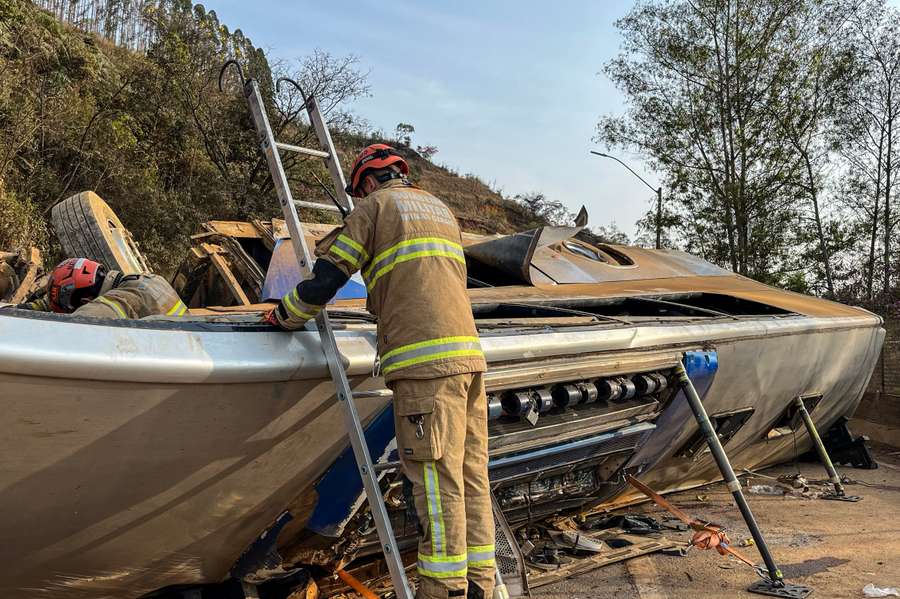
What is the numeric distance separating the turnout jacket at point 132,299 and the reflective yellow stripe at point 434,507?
118 cm

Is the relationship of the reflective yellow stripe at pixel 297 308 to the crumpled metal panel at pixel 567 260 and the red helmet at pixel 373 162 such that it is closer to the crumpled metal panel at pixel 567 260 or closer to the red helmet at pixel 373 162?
the red helmet at pixel 373 162

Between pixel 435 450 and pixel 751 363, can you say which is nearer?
pixel 435 450

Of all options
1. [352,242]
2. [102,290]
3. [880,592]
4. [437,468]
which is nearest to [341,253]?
[352,242]

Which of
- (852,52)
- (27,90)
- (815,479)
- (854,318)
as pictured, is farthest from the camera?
(852,52)

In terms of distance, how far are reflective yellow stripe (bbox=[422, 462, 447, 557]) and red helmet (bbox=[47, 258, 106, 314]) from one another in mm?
1532

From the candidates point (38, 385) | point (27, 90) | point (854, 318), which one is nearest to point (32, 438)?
point (38, 385)

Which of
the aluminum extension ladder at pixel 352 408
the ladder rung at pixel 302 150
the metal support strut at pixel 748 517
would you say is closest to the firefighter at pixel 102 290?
the aluminum extension ladder at pixel 352 408

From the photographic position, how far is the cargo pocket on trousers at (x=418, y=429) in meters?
2.10

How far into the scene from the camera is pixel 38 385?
5.57ft

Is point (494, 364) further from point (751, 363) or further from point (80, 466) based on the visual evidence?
point (751, 363)

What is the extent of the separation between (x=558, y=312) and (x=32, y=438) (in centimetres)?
232

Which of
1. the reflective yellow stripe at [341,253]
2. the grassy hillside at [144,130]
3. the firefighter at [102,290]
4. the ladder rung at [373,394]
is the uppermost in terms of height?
the grassy hillside at [144,130]

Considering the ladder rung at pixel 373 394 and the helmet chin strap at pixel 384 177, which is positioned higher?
the helmet chin strap at pixel 384 177

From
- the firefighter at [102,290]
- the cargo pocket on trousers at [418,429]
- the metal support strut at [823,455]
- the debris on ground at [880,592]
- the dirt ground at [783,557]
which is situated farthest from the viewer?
the metal support strut at [823,455]
